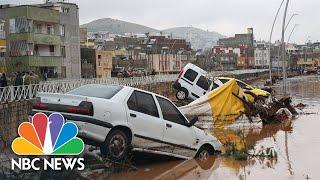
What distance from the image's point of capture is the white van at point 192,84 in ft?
95.1

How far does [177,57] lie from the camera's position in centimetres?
12312

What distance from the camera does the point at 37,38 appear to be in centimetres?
5512

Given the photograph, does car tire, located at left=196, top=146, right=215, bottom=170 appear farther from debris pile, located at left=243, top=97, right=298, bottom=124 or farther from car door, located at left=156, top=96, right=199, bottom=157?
debris pile, located at left=243, top=97, right=298, bottom=124

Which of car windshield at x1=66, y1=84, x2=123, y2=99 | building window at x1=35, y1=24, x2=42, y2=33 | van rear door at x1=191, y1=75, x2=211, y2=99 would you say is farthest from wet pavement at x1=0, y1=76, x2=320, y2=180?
building window at x1=35, y1=24, x2=42, y2=33

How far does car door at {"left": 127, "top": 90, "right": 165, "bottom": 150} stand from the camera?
33.2 ft

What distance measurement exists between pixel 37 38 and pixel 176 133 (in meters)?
46.4

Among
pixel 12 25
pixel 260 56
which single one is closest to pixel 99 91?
pixel 12 25

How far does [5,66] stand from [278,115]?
122 feet

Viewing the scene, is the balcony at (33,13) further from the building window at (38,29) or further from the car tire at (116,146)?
the car tire at (116,146)

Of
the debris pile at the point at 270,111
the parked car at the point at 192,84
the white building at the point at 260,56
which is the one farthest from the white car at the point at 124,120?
the white building at the point at 260,56

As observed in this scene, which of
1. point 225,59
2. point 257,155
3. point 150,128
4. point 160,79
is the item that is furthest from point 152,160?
point 225,59

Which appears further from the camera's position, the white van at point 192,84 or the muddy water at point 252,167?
the white van at point 192,84

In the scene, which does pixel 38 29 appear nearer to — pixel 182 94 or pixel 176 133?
pixel 182 94

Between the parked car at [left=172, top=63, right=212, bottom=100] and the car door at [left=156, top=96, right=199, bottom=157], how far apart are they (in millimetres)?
17060
